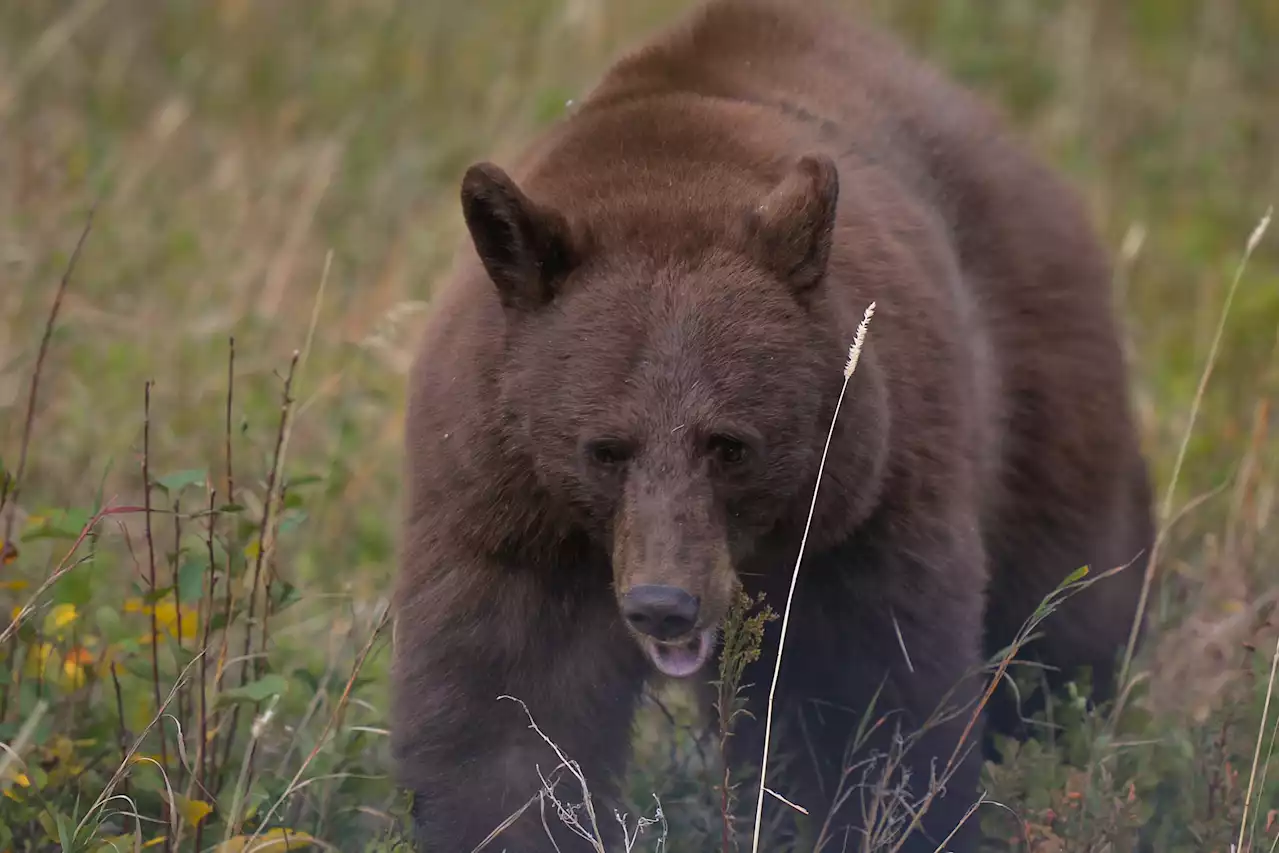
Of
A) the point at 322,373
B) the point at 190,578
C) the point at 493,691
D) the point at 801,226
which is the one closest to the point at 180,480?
the point at 190,578

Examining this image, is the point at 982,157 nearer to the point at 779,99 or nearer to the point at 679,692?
the point at 779,99

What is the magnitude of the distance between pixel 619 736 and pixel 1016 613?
125cm

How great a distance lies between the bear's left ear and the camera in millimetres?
3121

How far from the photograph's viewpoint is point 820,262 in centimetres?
316

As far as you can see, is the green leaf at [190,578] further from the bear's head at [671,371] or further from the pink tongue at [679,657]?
the pink tongue at [679,657]

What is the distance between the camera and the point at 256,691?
3.08m

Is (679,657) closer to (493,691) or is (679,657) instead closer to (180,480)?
(493,691)

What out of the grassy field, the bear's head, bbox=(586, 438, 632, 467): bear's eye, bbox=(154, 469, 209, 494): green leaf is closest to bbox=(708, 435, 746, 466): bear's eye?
the bear's head

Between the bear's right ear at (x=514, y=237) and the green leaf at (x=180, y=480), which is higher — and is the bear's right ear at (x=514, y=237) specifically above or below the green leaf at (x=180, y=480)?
above

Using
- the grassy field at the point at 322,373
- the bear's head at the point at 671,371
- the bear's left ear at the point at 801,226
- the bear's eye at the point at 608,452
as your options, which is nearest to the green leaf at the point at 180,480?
the grassy field at the point at 322,373

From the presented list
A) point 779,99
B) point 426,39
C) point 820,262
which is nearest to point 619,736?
point 820,262

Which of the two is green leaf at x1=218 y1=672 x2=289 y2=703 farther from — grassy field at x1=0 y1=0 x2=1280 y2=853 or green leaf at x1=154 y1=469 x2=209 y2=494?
green leaf at x1=154 y1=469 x2=209 y2=494

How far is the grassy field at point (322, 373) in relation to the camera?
346 cm

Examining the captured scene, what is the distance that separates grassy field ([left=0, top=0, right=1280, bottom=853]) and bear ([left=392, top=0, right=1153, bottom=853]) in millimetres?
252
